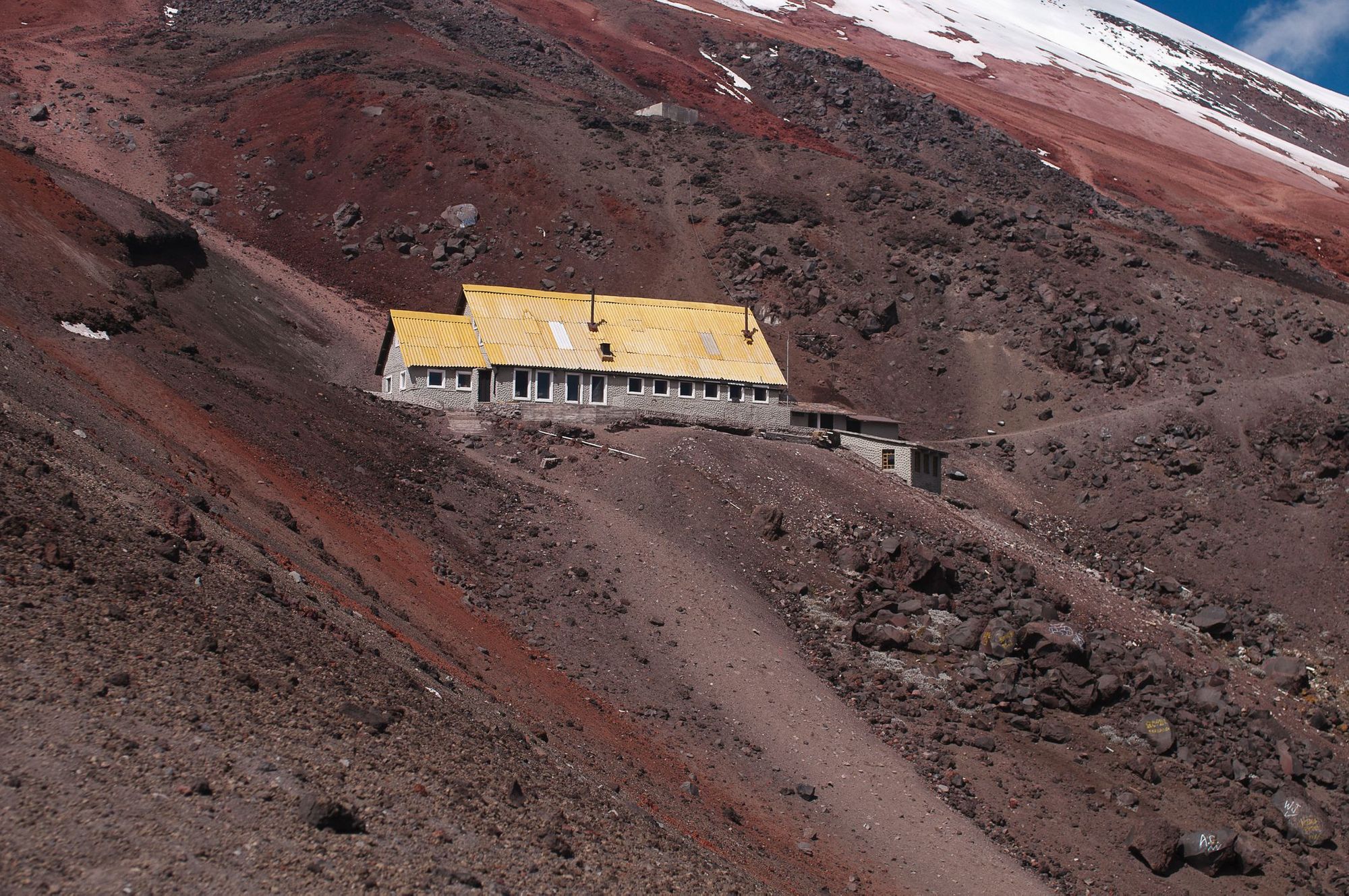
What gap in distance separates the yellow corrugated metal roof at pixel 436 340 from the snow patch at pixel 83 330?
1073cm

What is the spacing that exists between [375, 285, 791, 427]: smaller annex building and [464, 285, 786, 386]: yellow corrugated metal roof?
47 mm

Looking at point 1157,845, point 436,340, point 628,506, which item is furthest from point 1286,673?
point 436,340

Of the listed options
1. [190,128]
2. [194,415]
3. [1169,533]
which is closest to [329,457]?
[194,415]

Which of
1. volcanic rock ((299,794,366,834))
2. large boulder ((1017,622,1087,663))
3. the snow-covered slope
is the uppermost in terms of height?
the snow-covered slope

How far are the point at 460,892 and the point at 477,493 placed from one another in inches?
837

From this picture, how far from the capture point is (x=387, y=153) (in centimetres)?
6881

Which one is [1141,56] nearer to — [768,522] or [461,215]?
[461,215]

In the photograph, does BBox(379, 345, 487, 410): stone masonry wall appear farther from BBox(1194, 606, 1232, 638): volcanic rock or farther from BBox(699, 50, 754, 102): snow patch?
BBox(699, 50, 754, 102): snow patch

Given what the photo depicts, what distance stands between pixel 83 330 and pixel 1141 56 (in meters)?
154

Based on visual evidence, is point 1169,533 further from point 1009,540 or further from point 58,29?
point 58,29

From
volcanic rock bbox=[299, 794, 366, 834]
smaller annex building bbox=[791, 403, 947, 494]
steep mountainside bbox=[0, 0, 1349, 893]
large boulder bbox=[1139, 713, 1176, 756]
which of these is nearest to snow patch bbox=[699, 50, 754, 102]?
steep mountainside bbox=[0, 0, 1349, 893]

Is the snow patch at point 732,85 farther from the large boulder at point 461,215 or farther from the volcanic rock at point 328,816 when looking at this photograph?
the volcanic rock at point 328,816

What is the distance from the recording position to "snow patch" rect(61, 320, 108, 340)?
32531 millimetres

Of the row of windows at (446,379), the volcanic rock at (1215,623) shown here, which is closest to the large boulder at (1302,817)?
the volcanic rock at (1215,623)
